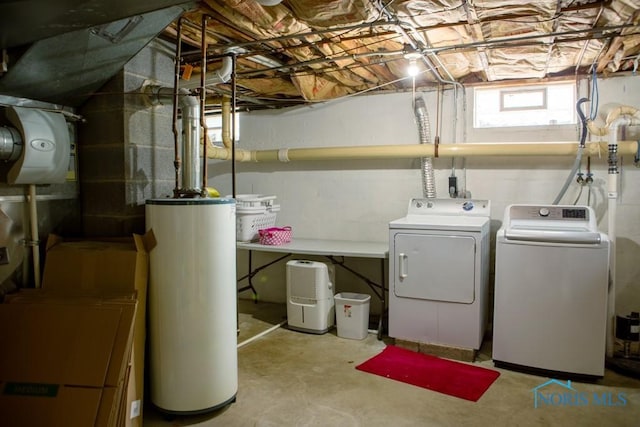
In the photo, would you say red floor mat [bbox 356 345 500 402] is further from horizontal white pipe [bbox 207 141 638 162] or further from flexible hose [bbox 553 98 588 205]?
horizontal white pipe [bbox 207 141 638 162]

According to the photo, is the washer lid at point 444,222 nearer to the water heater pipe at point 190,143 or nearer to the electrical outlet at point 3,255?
the water heater pipe at point 190,143

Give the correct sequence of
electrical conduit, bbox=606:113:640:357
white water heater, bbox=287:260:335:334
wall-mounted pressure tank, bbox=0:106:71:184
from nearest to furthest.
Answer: wall-mounted pressure tank, bbox=0:106:71:184, electrical conduit, bbox=606:113:640:357, white water heater, bbox=287:260:335:334

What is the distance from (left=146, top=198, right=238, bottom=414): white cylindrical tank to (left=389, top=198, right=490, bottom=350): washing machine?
1561mm

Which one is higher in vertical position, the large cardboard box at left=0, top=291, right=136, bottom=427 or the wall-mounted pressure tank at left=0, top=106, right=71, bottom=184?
the wall-mounted pressure tank at left=0, top=106, right=71, bottom=184

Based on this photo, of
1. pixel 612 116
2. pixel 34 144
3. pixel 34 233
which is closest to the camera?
pixel 34 144

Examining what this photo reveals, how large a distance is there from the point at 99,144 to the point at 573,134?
3.66 m

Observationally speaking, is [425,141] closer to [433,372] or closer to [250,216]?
[250,216]

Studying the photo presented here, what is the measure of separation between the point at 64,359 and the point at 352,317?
223cm

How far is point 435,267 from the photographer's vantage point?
3.41 meters

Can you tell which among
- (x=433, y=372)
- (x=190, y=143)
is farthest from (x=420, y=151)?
(x=190, y=143)

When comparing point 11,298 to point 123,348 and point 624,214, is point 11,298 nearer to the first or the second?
point 123,348

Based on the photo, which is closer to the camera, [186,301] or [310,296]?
[186,301]

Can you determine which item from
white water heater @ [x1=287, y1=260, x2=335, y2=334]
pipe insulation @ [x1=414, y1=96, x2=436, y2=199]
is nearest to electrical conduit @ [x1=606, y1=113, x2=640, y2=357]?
pipe insulation @ [x1=414, y1=96, x2=436, y2=199]

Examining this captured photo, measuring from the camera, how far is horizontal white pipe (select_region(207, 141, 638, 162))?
11.6 feet
